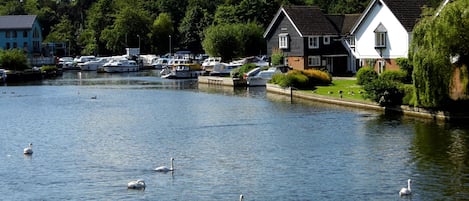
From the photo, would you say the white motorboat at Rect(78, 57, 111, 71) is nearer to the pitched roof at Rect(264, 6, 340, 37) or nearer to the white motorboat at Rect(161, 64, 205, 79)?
the white motorboat at Rect(161, 64, 205, 79)

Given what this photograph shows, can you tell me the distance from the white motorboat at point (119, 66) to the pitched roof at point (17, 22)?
23.1 meters

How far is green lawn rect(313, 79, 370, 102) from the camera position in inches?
2137

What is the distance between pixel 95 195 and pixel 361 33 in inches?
1875

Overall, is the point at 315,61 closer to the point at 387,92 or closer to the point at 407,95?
the point at 387,92

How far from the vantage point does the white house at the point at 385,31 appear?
218ft

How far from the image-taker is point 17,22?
439 feet

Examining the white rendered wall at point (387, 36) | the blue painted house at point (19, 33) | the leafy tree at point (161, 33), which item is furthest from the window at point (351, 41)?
the blue painted house at point (19, 33)

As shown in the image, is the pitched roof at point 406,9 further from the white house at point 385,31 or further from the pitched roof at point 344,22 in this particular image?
the pitched roof at point 344,22

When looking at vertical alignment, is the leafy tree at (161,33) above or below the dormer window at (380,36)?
above

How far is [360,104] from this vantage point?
168 feet

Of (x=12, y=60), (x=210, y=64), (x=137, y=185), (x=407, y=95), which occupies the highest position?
(x=12, y=60)

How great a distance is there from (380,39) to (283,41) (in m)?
14.5

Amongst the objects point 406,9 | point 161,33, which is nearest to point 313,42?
point 406,9

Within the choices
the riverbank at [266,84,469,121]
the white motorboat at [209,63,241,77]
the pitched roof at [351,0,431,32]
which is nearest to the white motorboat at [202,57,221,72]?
the white motorboat at [209,63,241,77]
